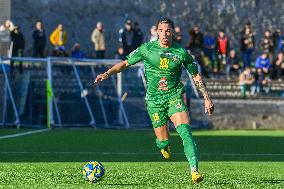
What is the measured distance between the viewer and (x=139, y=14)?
51.7 m

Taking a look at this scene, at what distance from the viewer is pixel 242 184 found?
49.5ft

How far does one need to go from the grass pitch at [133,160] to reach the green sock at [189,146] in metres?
0.30

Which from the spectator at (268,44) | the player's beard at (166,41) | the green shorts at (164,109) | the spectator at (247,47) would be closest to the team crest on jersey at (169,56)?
the player's beard at (166,41)

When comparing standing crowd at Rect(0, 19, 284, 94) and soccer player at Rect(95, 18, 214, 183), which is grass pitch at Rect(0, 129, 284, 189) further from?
standing crowd at Rect(0, 19, 284, 94)

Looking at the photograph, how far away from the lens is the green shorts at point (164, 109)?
1574cm

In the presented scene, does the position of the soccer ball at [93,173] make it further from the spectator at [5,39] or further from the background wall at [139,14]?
the background wall at [139,14]

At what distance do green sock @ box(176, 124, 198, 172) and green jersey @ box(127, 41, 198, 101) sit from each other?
75 centimetres

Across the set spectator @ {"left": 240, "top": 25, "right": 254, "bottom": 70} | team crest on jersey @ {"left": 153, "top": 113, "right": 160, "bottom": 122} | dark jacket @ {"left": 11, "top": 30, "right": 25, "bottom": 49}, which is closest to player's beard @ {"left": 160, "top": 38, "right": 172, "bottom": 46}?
team crest on jersey @ {"left": 153, "top": 113, "right": 160, "bottom": 122}

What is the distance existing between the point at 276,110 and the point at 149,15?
1300 cm

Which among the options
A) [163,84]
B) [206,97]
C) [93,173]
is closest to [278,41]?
[163,84]

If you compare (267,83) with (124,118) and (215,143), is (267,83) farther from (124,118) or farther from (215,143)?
(215,143)

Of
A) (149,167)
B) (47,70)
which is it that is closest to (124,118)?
(47,70)

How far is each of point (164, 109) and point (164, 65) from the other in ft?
2.18

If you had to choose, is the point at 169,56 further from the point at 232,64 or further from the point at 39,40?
the point at 232,64
